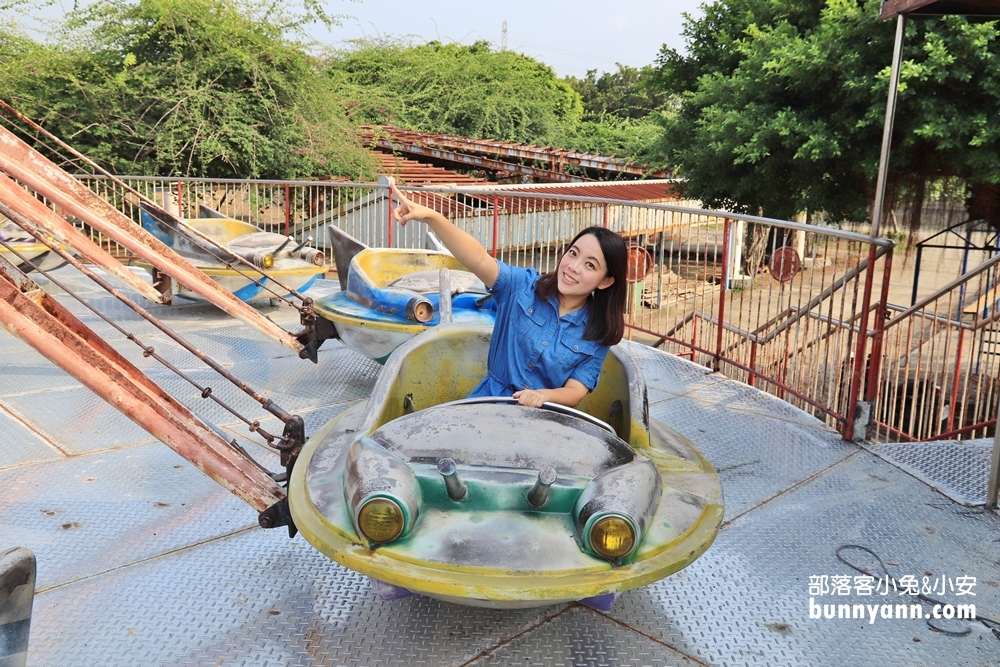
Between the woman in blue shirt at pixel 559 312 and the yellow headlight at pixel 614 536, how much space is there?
646mm

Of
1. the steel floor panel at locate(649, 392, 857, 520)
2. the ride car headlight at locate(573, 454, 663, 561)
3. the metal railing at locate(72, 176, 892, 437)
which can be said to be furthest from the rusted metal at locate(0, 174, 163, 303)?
the steel floor panel at locate(649, 392, 857, 520)

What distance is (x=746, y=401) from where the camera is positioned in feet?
14.4

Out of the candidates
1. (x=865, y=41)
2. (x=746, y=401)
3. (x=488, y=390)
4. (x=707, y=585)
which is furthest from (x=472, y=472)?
(x=865, y=41)

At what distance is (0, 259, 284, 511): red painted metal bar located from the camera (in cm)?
224

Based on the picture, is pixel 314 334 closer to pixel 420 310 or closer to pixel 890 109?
pixel 420 310

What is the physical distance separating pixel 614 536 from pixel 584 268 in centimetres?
87

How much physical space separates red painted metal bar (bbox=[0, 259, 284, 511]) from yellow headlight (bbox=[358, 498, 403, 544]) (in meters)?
0.70

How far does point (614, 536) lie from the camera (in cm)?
167

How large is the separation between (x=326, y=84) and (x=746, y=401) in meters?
12.9

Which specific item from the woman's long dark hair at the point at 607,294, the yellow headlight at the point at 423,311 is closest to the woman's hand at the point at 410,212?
the woman's long dark hair at the point at 607,294

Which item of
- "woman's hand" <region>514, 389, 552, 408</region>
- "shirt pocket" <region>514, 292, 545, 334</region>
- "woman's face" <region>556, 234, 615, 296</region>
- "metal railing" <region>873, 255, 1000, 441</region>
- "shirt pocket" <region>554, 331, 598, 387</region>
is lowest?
"metal railing" <region>873, 255, 1000, 441</region>

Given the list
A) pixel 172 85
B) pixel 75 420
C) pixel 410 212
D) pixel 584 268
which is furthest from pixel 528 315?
pixel 172 85

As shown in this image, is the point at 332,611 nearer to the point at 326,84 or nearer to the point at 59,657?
the point at 59,657

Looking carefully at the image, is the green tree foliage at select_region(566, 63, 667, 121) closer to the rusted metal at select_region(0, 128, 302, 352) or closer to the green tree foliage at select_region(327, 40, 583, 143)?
the green tree foliage at select_region(327, 40, 583, 143)
